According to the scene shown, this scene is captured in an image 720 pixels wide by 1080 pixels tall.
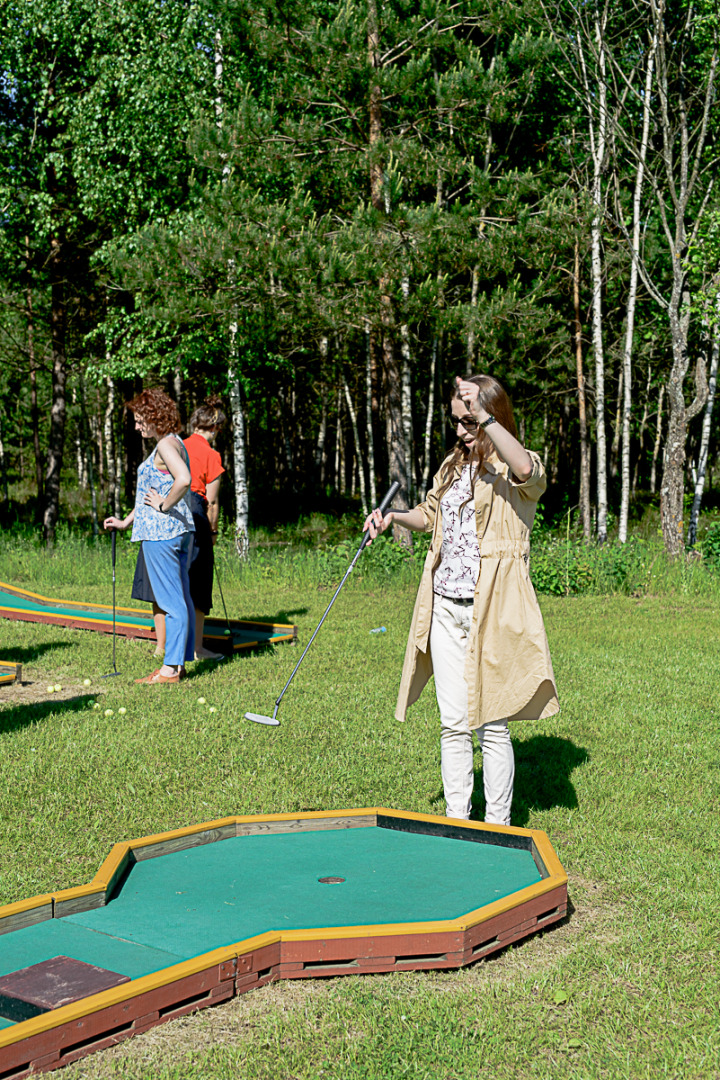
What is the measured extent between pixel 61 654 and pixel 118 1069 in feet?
21.9

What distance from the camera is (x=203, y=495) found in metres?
8.62

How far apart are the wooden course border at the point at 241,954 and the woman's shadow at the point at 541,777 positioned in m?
0.89

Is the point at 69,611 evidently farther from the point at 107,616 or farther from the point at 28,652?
the point at 28,652

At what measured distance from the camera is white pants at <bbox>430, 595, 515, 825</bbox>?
429 centimetres

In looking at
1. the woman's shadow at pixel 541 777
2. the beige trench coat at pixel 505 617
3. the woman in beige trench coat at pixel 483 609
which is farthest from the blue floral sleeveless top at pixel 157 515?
the beige trench coat at pixel 505 617

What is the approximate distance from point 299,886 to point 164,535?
4.28m

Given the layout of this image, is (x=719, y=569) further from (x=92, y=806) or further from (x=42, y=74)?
(x=42, y=74)

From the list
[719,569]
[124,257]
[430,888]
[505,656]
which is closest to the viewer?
[430,888]

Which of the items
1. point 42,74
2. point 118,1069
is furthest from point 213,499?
point 42,74

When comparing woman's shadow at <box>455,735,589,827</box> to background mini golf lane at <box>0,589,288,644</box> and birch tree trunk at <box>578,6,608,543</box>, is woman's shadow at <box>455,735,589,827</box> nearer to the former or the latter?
background mini golf lane at <box>0,589,288,644</box>

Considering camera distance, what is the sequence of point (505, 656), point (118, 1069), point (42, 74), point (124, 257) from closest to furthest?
point (118, 1069), point (505, 656), point (124, 257), point (42, 74)

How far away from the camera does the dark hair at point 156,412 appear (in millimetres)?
7399

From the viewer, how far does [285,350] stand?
61.3 feet

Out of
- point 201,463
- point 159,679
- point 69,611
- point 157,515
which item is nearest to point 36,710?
point 159,679
